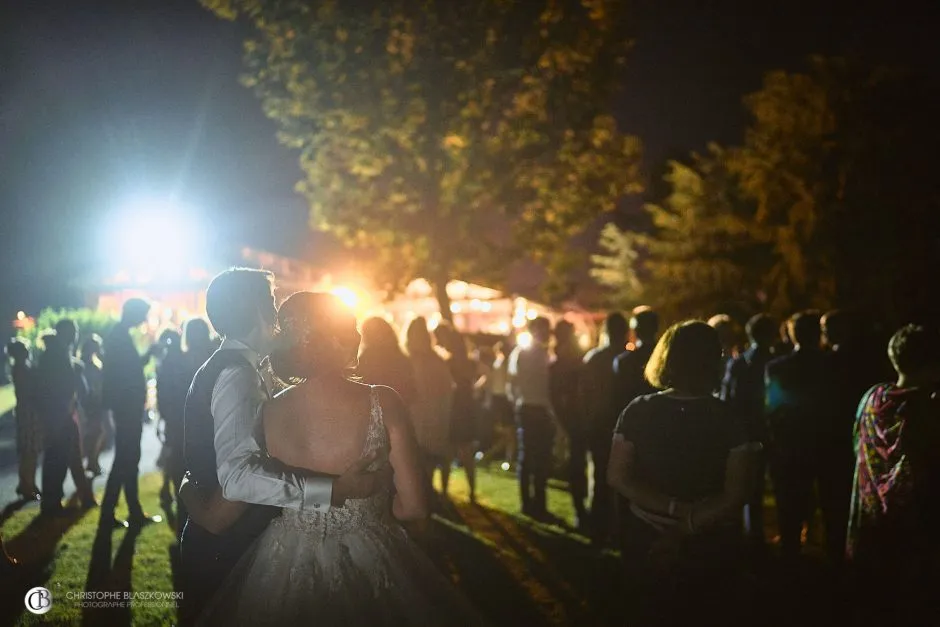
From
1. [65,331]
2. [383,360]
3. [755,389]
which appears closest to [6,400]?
[65,331]

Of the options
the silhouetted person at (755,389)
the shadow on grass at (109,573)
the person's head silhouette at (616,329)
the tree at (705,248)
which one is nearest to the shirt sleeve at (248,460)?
the shadow on grass at (109,573)

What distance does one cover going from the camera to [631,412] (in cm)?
391

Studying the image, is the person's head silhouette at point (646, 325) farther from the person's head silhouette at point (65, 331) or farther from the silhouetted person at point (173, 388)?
the person's head silhouette at point (65, 331)

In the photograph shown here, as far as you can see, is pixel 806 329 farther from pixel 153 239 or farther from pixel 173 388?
pixel 153 239

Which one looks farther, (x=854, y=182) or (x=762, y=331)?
(x=854, y=182)

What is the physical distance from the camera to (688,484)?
3.70m

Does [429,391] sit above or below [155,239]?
below

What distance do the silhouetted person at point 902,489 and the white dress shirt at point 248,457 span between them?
360cm

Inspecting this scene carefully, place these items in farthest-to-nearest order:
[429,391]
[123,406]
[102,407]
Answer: [102,407] < [429,391] < [123,406]

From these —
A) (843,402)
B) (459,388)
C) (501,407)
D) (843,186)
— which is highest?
(843,186)

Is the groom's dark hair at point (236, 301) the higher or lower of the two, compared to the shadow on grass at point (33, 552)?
higher

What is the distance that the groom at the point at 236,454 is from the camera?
295 centimetres

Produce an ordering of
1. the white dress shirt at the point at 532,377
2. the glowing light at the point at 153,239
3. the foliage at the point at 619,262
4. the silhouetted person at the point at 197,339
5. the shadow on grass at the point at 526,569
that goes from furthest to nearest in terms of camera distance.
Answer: the foliage at the point at 619,262 → the glowing light at the point at 153,239 → the white dress shirt at the point at 532,377 → the silhouetted person at the point at 197,339 → the shadow on grass at the point at 526,569

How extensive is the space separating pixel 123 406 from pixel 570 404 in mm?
4626
